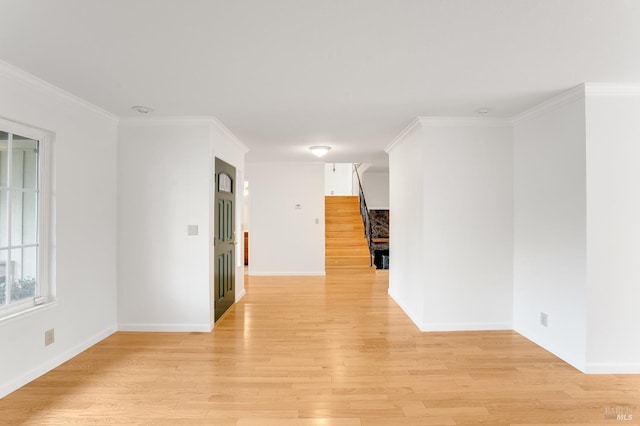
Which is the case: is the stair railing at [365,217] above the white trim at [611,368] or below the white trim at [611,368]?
above

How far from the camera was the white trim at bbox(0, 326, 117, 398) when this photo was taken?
2.68 metres

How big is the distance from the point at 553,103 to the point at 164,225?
4.42 metres

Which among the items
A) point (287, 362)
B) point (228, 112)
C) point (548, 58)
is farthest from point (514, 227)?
point (228, 112)

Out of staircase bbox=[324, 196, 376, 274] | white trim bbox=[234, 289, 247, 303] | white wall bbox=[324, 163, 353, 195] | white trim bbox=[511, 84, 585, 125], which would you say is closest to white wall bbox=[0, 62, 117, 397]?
white trim bbox=[234, 289, 247, 303]

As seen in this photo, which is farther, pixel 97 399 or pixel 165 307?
pixel 165 307

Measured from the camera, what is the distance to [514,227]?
4156 millimetres

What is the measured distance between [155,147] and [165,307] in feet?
6.32

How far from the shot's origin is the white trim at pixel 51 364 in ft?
8.79

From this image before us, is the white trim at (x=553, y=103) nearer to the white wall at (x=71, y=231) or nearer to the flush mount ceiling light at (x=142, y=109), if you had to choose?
the flush mount ceiling light at (x=142, y=109)

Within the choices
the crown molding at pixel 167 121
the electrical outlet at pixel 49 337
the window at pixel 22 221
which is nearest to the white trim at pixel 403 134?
the crown molding at pixel 167 121

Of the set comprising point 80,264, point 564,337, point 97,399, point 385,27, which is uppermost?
point 385,27

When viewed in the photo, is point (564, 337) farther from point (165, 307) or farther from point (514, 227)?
point (165, 307)

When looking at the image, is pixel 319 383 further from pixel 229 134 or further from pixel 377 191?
pixel 377 191

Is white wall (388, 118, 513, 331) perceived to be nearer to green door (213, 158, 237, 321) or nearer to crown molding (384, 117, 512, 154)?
crown molding (384, 117, 512, 154)
